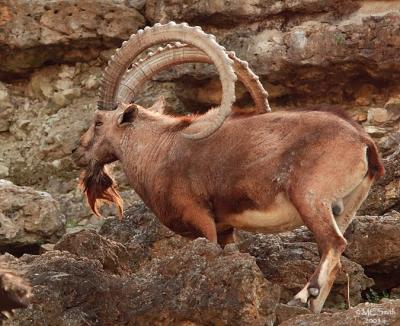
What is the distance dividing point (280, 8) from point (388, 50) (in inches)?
69.3

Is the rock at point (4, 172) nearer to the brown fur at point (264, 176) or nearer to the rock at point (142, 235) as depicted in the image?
the rock at point (142, 235)

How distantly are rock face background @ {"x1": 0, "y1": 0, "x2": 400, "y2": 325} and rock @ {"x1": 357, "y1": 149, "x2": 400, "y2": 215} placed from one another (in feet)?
0.04

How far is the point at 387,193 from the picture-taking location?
12.8m

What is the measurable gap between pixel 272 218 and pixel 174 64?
246 cm

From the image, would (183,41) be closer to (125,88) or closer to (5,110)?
(125,88)

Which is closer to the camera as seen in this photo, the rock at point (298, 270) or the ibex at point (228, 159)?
the ibex at point (228, 159)

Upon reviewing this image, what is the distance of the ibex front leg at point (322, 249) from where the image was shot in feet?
31.3

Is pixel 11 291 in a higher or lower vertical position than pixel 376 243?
higher

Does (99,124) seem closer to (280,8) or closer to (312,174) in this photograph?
(312,174)

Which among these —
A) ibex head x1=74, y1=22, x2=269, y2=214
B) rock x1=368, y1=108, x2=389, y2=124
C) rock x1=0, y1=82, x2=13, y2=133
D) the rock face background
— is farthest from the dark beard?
rock x1=0, y1=82, x2=13, y2=133

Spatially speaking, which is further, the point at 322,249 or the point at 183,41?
the point at 183,41

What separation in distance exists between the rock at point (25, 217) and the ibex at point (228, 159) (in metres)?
0.79

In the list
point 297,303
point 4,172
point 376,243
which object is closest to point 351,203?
point 376,243

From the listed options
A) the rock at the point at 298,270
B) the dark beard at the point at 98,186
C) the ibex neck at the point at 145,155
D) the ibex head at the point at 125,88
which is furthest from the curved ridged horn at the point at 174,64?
the rock at the point at 298,270
